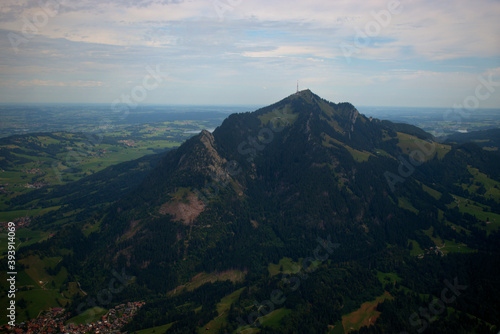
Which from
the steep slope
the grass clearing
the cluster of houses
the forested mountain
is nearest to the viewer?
the grass clearing

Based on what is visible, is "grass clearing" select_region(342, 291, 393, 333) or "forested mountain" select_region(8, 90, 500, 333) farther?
"forested mountain" select_region(8, 90, 500, 333)

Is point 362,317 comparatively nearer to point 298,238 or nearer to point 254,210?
point 298,238

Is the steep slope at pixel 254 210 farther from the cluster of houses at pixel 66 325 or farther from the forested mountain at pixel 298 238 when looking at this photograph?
the cluster of houses at pixel 66 325

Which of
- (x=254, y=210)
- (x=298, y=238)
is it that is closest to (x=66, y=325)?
(x=254, y=210)

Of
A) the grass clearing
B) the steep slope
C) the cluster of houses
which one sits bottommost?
the cluster of houses

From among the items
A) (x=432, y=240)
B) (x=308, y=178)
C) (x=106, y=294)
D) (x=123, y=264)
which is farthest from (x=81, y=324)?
(x=432, y=240)

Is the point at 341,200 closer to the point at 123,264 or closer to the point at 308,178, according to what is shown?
the point at 308,178

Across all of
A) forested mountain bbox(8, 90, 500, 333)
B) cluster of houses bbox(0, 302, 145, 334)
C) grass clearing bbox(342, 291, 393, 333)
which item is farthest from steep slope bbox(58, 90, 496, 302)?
grass clearing bbox(342, 291, 393, 333)

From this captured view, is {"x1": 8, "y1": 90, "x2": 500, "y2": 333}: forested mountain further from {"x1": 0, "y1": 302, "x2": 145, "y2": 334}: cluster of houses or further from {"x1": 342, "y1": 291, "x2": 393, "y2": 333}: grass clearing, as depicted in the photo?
{"x1": 0, "y1": 302, "x2": 145, "y2": 334}: cluster of houses

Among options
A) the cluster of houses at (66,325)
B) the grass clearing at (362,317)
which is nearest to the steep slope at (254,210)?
the cluster of houses at (66,325)
